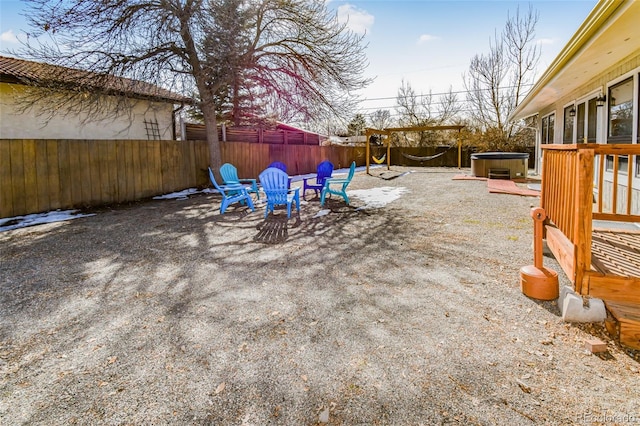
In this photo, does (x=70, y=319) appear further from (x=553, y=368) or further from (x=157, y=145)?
(x=157, y=145)

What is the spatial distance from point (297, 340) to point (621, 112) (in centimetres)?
586

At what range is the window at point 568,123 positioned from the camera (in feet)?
25.4

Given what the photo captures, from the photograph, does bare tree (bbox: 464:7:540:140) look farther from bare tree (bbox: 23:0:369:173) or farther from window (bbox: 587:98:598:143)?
bare tree (bbox: 23:0:369:173)

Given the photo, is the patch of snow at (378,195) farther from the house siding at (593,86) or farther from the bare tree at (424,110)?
the bare tree at (424,110)

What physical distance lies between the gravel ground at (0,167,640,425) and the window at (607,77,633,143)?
2.35 metres

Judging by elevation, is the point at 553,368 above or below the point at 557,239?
→ below

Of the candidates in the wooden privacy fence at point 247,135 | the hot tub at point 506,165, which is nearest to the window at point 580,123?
the hot tub at point 506,165

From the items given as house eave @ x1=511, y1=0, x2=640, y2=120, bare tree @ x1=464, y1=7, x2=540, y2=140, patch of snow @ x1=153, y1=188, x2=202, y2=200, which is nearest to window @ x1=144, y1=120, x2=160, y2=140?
patch of snow @ x1=153, y1=188, x2=202, y2=200

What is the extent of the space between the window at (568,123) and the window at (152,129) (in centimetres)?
1153

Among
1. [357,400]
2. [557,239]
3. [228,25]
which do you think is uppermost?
[228,25]

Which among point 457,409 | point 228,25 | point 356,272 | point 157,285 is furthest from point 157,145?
point 457,409

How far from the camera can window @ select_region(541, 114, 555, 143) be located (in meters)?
10.3

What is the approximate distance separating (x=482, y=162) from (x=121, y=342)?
468 inches

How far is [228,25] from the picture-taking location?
25.2 feet
